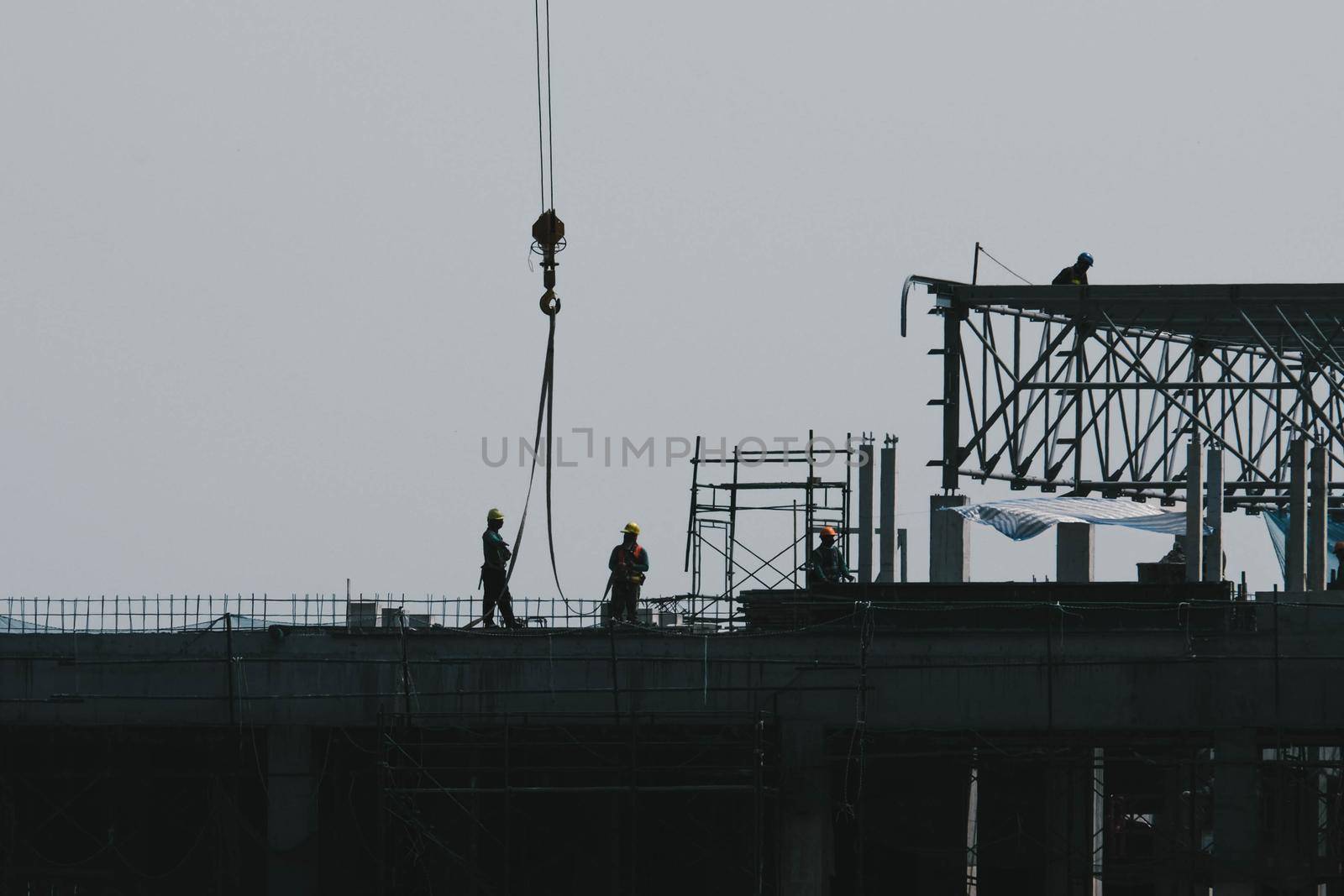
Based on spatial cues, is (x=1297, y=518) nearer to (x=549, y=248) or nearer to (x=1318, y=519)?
(x=1318, y=519)

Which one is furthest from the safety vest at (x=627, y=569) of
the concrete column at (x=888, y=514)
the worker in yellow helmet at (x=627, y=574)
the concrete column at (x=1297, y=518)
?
the concrete column at (x=1297, y=518)

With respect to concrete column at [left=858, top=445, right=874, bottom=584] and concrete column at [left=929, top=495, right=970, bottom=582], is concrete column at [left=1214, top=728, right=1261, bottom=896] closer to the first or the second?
concrete column at [left=929, top=495, right=970, bottom=582]

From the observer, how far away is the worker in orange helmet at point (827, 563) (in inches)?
1211

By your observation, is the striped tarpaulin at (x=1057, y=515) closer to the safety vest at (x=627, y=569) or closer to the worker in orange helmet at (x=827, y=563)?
the worker in orange helmet at (x=827, y=563)

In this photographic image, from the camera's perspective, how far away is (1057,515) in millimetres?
35062

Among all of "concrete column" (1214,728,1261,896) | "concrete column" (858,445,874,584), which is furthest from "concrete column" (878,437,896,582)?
"concrete column" (1214,728,1261,896)

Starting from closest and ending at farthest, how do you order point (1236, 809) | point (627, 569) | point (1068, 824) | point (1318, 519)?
point (1236, 809)
point (627, 569)
point (1318, 519)
point (1068, 824)

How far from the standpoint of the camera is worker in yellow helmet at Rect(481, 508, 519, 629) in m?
28.9

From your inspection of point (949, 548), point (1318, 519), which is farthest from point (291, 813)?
point (1318, 519)

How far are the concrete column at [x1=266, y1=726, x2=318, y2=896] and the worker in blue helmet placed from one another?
1534cm

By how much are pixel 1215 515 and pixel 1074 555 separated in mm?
2738

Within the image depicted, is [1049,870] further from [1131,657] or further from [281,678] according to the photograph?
[281,678]

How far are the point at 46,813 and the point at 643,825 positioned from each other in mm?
8249

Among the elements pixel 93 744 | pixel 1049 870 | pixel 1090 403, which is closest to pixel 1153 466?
pixel 1090 403
